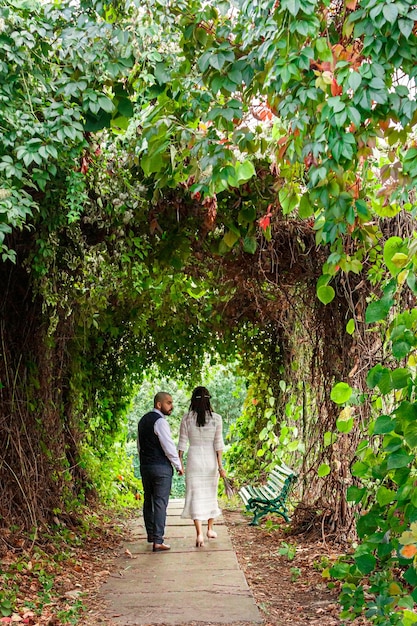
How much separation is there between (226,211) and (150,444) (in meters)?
3.13

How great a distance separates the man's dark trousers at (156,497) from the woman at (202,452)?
0.87ft

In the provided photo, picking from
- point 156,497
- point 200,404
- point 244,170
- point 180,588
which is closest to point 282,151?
point 244,170

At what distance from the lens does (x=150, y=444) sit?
24.9ft

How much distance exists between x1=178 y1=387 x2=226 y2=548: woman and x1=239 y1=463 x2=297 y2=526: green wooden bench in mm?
1045

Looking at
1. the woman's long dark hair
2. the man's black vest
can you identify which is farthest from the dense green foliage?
the woman's long dark hair

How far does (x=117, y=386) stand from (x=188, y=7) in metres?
9.00

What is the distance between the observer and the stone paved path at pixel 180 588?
15.6 feet

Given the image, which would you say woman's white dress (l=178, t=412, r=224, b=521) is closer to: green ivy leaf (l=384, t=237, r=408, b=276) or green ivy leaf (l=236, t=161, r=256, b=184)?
green ivy leaf (l=236, t=161, r=256, b=184)

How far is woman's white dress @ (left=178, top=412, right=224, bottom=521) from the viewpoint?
25.1 ft

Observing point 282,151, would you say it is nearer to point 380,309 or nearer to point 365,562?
point 380,309

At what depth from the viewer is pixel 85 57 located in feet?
11.9

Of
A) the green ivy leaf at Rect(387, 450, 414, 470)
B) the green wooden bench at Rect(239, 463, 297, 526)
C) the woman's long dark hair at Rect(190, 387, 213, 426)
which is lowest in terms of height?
the green wooden bench at Rect(239, 463, 297, 526)

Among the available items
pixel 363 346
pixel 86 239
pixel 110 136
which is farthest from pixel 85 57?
pixel 363 346

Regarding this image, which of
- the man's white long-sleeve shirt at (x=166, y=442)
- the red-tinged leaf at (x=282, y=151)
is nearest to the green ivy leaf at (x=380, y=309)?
the red-tinged leaf at (x=282, y=151)
